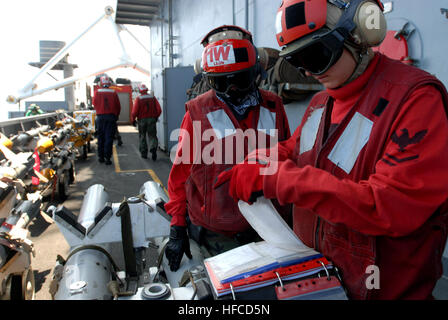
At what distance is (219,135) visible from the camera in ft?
6.64

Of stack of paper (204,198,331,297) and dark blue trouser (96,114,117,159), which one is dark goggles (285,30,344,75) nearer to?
stack of paper (204,198,331,297)

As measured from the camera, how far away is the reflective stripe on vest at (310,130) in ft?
4.82

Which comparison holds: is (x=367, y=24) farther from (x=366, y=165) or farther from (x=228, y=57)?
(x=228, y=57)

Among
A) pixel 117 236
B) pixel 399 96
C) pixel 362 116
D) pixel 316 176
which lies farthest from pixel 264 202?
pixel 117 236

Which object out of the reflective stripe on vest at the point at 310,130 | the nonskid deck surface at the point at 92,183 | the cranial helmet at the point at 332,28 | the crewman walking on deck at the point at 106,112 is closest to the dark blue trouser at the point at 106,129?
the crewman walking on deck at the point at 106,112

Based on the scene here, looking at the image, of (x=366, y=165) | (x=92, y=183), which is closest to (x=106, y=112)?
(x=92, y=183)

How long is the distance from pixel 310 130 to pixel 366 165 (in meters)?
0.41

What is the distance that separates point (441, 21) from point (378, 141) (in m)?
2.21

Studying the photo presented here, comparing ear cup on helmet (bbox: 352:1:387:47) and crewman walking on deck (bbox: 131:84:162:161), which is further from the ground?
ear cup on helmet (bbox: 352:1:387:47)

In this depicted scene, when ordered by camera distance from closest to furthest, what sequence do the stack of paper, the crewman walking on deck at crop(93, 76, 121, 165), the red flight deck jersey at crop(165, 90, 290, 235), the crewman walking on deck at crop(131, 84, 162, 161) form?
the stack of paper < the red flight deck jersey at crop(165, 90, 290, 235) < the crewman walking on deck at crop(93, 76, 121, 165) < the crewman walking on deck at crop(131, 84, 162, 161)

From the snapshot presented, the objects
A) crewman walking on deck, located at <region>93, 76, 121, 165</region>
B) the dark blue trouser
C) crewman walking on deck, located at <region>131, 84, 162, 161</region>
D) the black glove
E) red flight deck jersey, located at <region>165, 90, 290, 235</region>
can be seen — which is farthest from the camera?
crewman walking on deck, located at <region>131, 84, 162, 161</region>

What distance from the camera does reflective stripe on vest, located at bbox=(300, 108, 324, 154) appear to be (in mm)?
1469

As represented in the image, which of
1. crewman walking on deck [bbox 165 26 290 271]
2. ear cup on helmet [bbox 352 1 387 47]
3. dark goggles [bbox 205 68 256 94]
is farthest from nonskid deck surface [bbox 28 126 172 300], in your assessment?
ear cup on helmet [bbox 352 1 387 47]

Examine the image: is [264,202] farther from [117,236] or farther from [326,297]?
[117,236]
